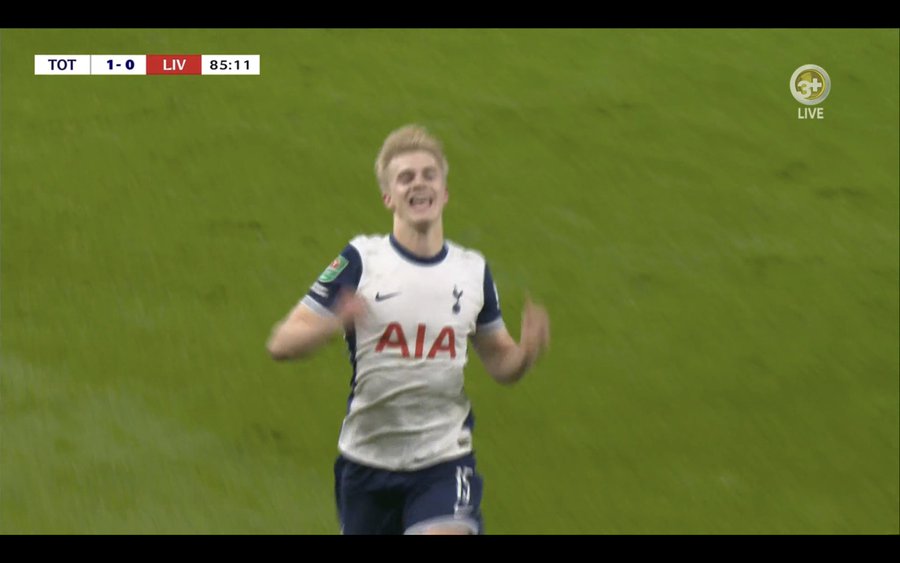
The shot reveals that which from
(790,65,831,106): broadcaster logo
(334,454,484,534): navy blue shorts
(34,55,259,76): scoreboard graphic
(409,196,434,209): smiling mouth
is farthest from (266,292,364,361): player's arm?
(790,65,831,106): broadcaster logo

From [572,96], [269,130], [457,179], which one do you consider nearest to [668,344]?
[457,179]

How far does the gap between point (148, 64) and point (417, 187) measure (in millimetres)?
6228

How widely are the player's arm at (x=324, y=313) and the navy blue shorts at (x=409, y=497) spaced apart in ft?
1.47

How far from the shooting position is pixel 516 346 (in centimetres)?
418

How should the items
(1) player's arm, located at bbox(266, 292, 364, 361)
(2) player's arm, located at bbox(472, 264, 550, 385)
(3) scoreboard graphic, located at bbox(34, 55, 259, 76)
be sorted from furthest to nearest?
(3) scoreboard graphic, located at bbox(34, 55, 259, 76) < (2) player's arm, located at bbox(472, 264, 550, 385) < (1) player's arm, located at bbox(266, 292, 364, 361)

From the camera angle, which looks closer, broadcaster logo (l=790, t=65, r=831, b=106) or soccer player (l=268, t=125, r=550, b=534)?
soccer player (l=268, t=125, r=550, b=534)

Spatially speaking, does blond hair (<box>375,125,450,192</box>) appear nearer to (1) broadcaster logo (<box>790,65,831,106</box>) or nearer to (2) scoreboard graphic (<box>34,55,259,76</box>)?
(2) scoreboard graphic (<box>34,55,259,76</box>)

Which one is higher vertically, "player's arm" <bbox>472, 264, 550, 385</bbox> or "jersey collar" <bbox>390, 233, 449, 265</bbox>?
"jersey collar" <bbox>390, 233, 449, 265</bbox>

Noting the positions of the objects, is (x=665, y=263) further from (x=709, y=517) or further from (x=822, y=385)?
(x=709, y=517)

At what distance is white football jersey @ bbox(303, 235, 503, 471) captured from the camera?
3980mm

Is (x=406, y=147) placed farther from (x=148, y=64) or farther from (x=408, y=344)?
(x=148, y=64)

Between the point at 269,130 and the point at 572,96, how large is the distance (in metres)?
2.05

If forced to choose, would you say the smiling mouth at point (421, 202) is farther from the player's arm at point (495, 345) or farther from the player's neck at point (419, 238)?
the player's arm at point (495, 345)

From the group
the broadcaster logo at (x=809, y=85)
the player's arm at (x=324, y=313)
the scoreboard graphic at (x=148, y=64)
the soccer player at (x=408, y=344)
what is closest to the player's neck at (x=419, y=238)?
the soccer player at (x=408, y=344)
